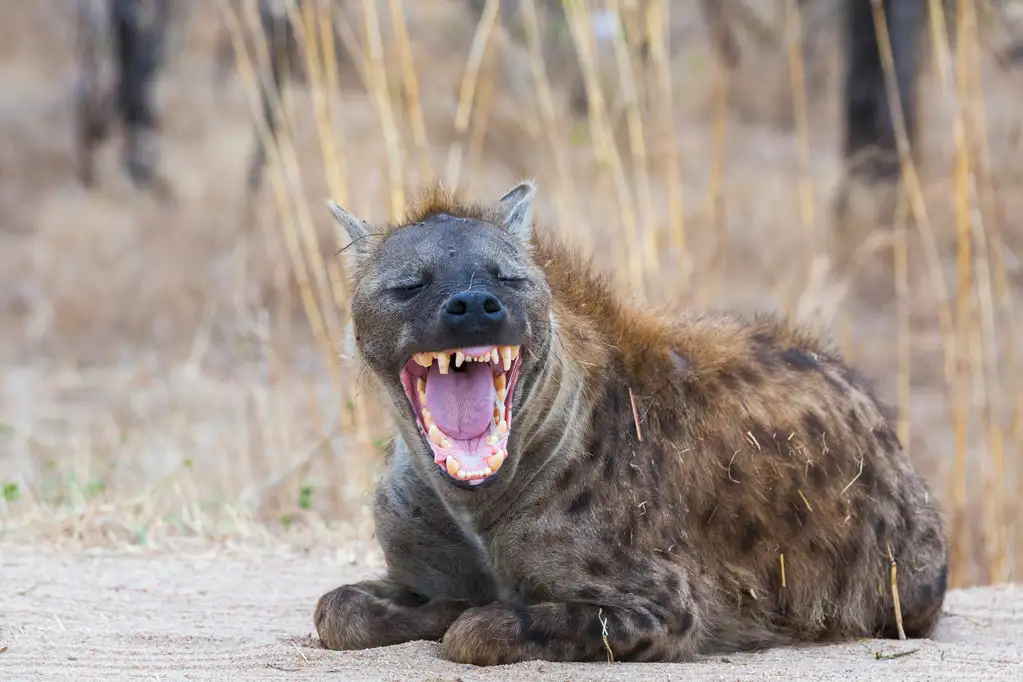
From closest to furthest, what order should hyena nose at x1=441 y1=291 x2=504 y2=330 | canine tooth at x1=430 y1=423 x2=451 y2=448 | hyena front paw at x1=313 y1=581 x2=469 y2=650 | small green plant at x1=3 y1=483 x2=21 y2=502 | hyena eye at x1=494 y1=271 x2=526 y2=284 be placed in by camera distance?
hyena nose at x1=441 y1=291 x2=504 y2=330
canine tooth at x1=430 y1=423 x2=451 y2=448
hyena eye at x1=494 y1=271 x2=526 y2=284
hyena front paw at x1=313 y1=581 x2=469 y2=650
small green plant at x1=3 y1=483 x2=21 y2=502

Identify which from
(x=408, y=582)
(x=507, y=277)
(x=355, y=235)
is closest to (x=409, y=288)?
(x=507, y=277)

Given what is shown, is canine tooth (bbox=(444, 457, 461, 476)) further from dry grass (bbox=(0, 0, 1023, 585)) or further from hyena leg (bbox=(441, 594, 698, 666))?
dry grass (bbox=(0, 0, 1023, 585))

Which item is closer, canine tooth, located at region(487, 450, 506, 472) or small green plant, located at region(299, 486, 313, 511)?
canine tooth, located at region(487, 450, 506, 472)

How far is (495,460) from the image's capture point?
3.36m

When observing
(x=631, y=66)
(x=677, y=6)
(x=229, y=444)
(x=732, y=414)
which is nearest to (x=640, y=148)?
(x=631, y=66)

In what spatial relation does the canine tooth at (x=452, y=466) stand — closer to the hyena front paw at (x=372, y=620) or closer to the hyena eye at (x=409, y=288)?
the hyena eye at (x=409, y=288)

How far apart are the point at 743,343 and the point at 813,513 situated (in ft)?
1.63

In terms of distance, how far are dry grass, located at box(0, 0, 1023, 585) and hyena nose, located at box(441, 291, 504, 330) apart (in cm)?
229

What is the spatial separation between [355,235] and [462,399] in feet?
2.21

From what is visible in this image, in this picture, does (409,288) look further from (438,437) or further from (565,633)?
(565,633)

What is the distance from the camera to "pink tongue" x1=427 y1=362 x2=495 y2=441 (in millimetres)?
3414

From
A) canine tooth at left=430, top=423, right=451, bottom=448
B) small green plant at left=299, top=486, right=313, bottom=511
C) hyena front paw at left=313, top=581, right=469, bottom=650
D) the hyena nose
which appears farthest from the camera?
small green plant at left=299, top=486, right=313, bottom=511

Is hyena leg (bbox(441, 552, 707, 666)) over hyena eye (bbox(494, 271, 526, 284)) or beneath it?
beneath

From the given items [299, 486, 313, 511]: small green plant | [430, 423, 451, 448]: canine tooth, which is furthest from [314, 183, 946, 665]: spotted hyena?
[299, 486, 313, 511]: small green plant
